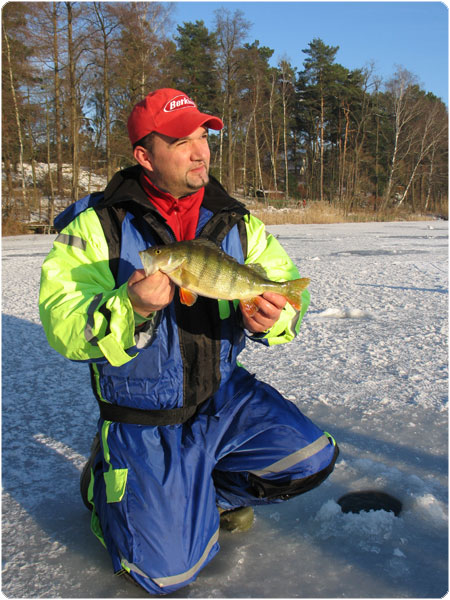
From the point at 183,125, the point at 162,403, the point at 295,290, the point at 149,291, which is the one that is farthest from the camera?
the point at 183,125

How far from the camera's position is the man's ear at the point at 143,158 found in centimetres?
233

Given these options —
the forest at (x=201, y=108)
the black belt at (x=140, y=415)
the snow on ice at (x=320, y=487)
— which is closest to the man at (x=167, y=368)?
the black belt at (x=140, y=415)

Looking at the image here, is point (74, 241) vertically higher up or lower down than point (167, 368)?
higher up

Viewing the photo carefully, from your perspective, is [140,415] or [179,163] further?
[179,163]

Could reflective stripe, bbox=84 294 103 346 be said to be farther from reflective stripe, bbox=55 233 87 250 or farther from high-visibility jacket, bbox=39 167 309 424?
reflective stripe, bbox=55 233 87 250

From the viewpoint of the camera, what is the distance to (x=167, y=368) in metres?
2.10

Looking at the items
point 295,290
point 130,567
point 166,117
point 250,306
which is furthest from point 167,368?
point 166,117

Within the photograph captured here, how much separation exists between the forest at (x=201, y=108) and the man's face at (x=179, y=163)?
758 inches

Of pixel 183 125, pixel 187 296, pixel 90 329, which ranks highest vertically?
pixel 183 125

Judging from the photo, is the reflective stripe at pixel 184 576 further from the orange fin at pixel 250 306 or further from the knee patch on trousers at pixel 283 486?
the orange fin at pixel 250 306

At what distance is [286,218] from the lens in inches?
857

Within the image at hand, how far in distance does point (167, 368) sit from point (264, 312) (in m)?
0.50

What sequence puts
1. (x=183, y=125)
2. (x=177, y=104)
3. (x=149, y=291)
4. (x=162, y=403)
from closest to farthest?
(x=149, y=291) → (x=162, y=403) → (x=183, y=125) → (x=177, y=104)

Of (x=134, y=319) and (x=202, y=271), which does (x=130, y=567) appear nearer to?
(x=134, y=319)
